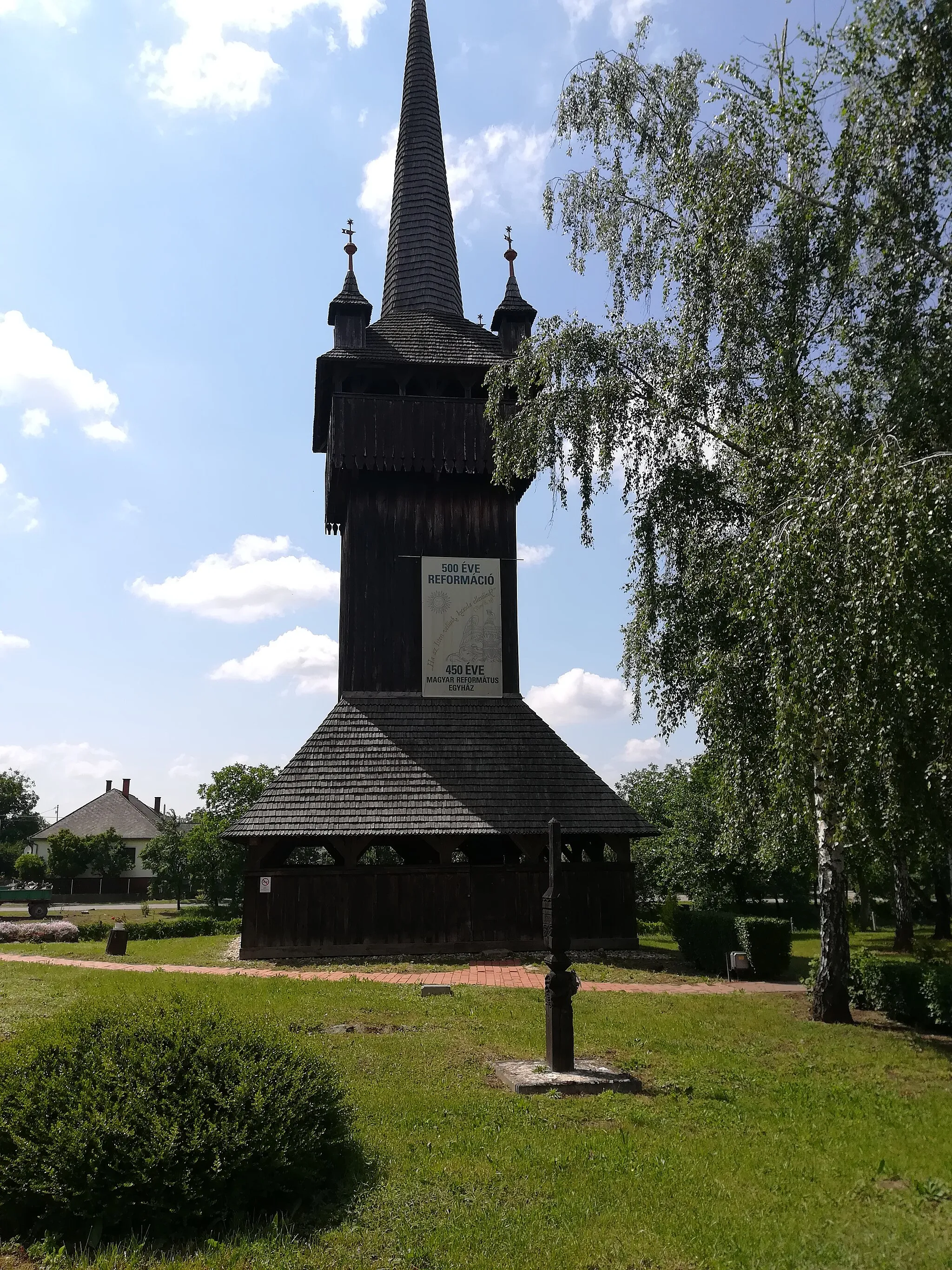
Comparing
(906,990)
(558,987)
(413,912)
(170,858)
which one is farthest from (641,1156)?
(170,858)

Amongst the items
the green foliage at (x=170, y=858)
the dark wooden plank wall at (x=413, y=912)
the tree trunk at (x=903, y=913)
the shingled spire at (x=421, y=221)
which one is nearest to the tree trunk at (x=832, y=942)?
the dark wooden plank wall at (x=413, y=912)

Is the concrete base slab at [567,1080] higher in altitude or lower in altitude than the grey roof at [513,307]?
lower

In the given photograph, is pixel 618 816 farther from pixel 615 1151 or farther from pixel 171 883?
pixel 171 883

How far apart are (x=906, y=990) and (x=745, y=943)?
15.8 feet

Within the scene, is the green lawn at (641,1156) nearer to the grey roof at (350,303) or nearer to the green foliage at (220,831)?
the grey roof at (350,303)

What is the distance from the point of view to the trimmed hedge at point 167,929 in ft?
92.6

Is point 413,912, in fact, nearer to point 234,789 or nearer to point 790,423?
point 790,423

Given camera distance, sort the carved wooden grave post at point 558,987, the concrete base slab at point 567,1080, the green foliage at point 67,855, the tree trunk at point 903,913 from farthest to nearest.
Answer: the green foliage at point 67,855 → the tree trunk at point 903,913 → the carved wooden grave post at point 558,987 → the concrete base slab at point 567,1080

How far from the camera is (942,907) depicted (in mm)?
31922

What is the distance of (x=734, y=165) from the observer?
1119 centimetres

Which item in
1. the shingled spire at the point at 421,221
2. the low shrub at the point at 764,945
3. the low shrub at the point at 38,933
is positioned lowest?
the low shrub at the point at 38,933

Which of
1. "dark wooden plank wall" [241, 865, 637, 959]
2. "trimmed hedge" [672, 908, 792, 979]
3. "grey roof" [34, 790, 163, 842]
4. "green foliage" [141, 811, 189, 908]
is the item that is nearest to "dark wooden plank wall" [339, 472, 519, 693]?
"dark wooden plank wall" [241, 865, 637, 959]

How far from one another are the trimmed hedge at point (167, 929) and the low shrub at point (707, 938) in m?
14.5

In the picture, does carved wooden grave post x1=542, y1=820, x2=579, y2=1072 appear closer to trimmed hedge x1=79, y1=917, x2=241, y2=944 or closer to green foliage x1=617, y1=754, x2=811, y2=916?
green foliage x1=617, y1=754, x2=811, y2=916
